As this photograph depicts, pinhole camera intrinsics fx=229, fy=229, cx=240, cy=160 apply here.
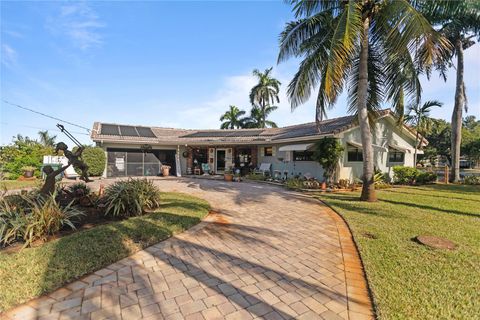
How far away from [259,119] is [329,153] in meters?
23.1

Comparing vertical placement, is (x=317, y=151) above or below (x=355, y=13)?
below

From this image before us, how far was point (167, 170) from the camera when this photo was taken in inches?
786

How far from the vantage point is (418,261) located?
158 inches

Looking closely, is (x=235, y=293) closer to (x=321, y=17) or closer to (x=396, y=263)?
(x=396, y=263)

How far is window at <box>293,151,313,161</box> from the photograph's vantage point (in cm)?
1553

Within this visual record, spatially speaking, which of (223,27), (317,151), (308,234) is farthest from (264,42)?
(308,234)

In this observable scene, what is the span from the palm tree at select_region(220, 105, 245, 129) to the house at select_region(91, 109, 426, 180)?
1207 centimetres

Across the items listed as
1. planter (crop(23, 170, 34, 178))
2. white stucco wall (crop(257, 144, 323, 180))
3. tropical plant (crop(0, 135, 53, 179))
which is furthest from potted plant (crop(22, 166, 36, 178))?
white stucco wall (crop(257, 144, 323, 180))

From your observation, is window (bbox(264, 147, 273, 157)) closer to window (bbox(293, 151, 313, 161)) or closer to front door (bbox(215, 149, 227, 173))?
window (bbox(293, 151, 313, 161))

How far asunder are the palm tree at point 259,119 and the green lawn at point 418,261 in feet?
91.1

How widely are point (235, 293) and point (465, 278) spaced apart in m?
3.50

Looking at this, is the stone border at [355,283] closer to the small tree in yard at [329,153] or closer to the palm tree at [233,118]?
the small tree in yard at [329,153]

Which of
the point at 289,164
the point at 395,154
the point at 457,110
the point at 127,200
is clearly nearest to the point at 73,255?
the point at 127,200

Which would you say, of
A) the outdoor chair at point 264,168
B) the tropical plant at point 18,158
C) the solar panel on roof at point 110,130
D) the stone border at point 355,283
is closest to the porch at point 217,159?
the outdoor chair at point 264,168
